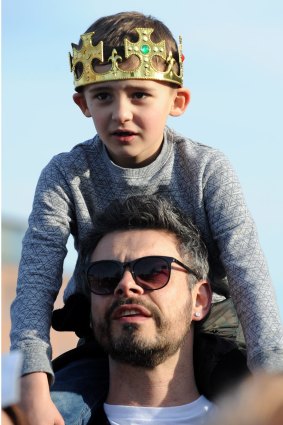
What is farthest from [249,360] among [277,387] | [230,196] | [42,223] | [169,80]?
[277,387]

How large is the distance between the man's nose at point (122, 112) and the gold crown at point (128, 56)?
0.59 feet

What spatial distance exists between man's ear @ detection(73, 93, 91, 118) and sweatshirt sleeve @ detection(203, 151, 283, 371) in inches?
24.7

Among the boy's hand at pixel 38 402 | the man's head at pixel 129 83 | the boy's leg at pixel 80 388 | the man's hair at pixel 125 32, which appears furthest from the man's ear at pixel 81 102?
the boy's hand at pixel 38 402

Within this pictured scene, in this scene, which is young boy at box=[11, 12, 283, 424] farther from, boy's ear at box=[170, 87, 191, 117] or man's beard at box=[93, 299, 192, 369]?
man's beard at box=[93, 299, 192, 369]

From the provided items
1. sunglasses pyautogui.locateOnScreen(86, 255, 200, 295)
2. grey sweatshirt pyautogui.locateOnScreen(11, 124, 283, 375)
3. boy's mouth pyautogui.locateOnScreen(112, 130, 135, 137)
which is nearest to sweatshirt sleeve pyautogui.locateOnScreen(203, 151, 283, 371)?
grey sweatshirt pyautogui.locateOnScreen(11, 124, 283, 375)

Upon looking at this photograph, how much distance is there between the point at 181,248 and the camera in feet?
12.8

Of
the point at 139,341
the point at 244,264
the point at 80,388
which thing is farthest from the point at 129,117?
the point at 80,388

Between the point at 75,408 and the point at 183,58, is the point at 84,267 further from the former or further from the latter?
the point at 183,58

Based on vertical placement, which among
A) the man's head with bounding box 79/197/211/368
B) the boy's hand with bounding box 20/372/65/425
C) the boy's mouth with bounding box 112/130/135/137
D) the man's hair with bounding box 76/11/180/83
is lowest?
the boy's hand with bounding box 20/372/65/425

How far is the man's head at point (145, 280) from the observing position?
365 centimetres

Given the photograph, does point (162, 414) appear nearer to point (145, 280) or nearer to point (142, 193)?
point (145, 280)

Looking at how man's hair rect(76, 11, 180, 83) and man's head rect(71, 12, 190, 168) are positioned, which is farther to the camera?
man's hair rect(76, 11, 180, 83)

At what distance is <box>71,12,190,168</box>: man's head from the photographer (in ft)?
12.5

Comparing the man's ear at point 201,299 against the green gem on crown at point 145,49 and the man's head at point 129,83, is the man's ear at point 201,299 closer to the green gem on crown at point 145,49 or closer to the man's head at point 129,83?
the man's head at point 129,83
